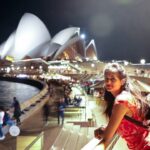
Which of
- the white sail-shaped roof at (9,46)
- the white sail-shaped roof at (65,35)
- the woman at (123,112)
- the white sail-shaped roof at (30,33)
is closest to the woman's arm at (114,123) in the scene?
the woman at (123,112)

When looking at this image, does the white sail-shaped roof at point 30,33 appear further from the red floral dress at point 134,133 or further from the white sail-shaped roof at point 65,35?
the red floral dress at point 134,133

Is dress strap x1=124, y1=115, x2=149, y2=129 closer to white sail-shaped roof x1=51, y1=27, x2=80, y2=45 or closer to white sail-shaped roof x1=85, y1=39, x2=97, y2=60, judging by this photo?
white sail-shaped roof x1=51, y1=27, x2=80, y2=45

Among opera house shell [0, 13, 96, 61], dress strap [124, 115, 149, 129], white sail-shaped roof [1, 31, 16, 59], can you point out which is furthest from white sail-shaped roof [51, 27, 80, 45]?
dress strap [124, 115, 149, 129]

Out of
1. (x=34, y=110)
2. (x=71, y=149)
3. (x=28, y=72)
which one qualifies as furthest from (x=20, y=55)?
(x=71, y=149)

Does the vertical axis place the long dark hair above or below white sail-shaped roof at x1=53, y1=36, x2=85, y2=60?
below

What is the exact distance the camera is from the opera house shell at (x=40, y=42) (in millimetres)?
57688

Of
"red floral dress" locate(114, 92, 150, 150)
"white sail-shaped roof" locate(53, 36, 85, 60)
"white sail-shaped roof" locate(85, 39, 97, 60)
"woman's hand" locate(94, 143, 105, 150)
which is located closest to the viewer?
"woman's hand" locate(94, 143, 105, 150)

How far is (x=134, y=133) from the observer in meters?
1.66

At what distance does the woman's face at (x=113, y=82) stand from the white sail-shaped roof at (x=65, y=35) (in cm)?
5758

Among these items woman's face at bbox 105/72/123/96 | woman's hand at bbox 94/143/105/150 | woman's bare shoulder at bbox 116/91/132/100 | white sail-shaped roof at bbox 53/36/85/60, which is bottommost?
woman's hand at bbox 94/143/105/150

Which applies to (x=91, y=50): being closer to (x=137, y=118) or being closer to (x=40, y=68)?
(x=40, y=68)

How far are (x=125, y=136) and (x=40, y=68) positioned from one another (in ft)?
205

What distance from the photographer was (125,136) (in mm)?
1688

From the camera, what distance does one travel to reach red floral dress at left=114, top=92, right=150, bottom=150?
1621mm
